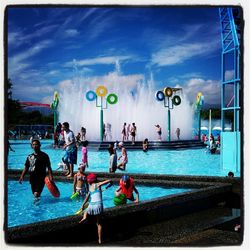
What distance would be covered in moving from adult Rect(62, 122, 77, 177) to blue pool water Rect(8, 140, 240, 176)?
0.99 ft

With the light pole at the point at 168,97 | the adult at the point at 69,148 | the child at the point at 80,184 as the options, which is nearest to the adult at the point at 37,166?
the child at the point at 80,184

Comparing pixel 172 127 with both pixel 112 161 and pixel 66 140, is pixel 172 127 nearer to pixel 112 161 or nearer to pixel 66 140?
pixel 112 161

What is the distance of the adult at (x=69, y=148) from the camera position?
7379 mm

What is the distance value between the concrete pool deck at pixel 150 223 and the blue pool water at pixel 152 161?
4.01 ft

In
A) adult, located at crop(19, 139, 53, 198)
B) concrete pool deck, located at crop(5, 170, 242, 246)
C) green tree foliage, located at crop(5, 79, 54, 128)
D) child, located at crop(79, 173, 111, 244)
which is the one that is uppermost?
green tree foliage, located at crop(5, 79, 54, 128)

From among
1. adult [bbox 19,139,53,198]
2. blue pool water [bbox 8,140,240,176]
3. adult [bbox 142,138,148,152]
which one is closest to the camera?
adult [bbox 19,139,53,198]

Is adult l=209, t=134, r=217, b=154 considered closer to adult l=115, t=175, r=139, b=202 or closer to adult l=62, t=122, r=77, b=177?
adult l=62, t=122, r=77, b=177

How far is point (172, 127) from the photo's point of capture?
12711 mm

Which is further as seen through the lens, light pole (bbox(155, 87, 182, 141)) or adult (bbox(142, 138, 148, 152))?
adult (bbox(142, 138, 148, 152))

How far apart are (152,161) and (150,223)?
6.73 m

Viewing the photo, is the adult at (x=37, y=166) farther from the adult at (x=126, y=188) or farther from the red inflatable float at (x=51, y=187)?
the adult at (x=126, y=188)

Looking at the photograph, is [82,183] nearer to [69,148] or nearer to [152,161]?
[69,148]

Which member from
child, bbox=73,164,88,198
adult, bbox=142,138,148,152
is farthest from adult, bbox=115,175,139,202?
adult, bbox=142,138,148,152

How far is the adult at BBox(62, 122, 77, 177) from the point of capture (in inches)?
291
